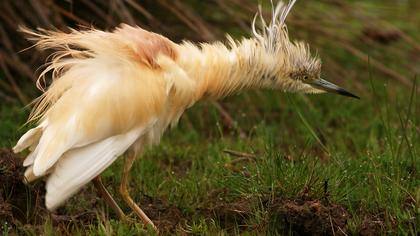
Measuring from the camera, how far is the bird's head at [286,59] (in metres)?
4.55

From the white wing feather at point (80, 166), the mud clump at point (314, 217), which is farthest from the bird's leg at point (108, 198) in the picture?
the mud clump at point (314, 217)

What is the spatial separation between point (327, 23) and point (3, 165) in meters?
3.56

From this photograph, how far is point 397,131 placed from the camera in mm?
5508

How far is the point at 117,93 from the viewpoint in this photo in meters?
4.03

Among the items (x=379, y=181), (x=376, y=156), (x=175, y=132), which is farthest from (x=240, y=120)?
(x=379, y=181)

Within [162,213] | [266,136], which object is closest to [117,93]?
[162,213]

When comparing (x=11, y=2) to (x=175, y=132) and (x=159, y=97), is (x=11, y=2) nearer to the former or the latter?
(x=175, y=132)

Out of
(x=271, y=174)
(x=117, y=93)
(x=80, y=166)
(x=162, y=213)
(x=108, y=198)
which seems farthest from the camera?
(x=162, y=213)

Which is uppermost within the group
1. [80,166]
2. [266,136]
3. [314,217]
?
[80,166]

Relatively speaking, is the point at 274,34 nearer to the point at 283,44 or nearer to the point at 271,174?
the point at 283,44

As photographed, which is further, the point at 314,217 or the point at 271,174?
the point at 271,174

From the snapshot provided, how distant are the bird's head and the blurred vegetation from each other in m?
0.18

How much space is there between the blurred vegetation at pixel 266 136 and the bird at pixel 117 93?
29 centimetres

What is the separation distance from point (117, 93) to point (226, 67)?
2.10 ft
